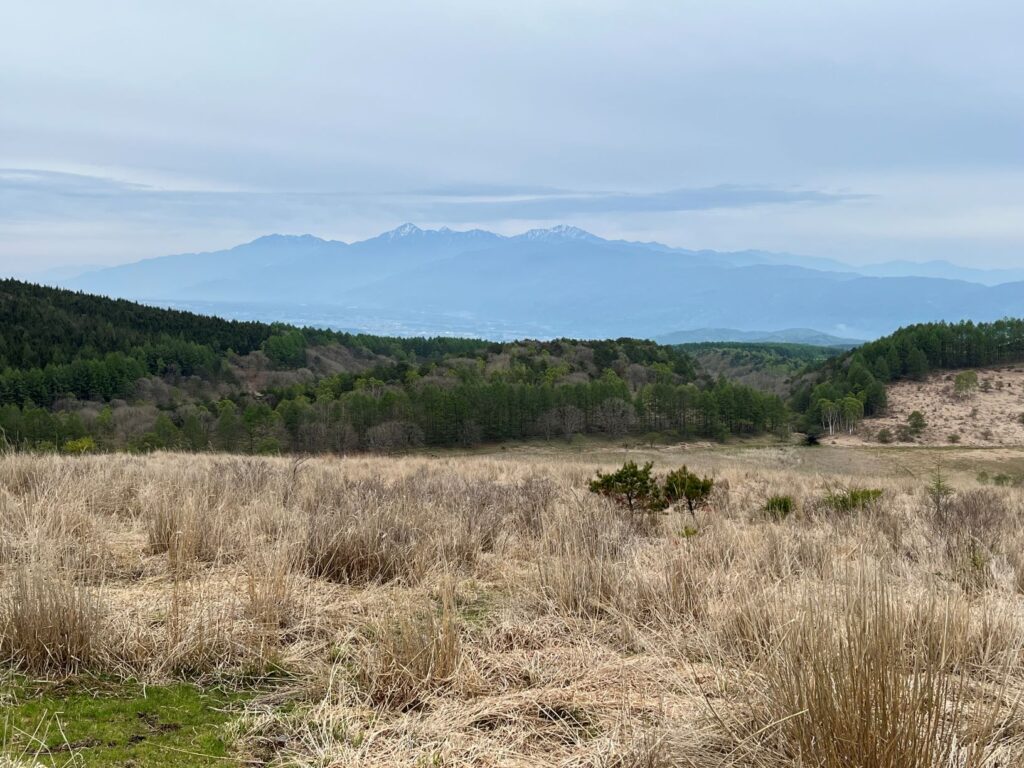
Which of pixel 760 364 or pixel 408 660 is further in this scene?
pixel 760 364

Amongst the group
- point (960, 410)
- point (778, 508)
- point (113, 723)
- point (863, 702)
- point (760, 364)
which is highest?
point (760, 364)

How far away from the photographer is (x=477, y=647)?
367 cm

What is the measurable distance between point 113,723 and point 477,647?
1693mm

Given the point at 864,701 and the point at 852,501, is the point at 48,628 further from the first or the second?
the point at 852,501

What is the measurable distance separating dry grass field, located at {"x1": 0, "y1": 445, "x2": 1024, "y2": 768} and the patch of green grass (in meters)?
0.01

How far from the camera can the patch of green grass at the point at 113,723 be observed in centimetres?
257

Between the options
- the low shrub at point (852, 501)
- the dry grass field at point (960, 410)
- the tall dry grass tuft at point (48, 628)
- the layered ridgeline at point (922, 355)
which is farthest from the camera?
the layered ridgeline at point (922, 355)

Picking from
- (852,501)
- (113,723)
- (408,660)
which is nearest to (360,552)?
(408,660)

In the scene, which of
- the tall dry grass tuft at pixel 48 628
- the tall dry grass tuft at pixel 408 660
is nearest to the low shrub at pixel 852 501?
the tall dry grass tuft at pixel 408 660

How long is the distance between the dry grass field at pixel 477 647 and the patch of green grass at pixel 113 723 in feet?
0.04

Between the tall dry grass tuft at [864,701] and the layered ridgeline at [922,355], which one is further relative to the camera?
the layered ridgeline at [922,355]

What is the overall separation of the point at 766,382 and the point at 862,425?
167 feet

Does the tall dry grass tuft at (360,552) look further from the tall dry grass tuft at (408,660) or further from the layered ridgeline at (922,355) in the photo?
the layered ridgeline at (922,355)

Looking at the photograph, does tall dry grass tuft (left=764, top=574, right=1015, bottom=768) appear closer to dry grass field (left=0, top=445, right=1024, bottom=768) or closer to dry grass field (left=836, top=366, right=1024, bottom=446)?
dry grass field (left=0, top=445, right=1024, bottom=768)
